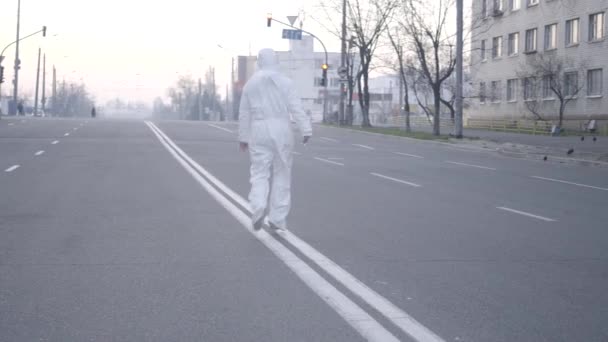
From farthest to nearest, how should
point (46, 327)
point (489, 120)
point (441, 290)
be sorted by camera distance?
point (489, 120)
point (441, 290)
point (46, 327)

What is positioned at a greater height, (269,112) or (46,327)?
(269,112)

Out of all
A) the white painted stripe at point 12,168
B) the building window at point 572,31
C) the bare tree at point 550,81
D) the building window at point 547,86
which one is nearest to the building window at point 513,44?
the bare tree at point 550,81

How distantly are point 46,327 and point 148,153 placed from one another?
58.4 feet

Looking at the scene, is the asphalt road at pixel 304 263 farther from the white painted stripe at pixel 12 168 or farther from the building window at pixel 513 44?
the building window at pixel 513 44

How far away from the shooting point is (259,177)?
845 centimetres

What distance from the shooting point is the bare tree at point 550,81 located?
4691 centimetres

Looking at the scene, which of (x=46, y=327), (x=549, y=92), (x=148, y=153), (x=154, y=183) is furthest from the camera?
(x=549, y=92)

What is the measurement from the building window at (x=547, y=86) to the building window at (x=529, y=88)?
72 centimetres

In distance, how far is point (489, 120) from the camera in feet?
189

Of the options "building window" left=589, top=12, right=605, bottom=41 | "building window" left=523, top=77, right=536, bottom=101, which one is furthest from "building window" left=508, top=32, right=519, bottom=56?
"building window" left=589, top=12, right=605, bottom=41

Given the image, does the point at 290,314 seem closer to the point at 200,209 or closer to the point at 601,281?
the point at 601,281

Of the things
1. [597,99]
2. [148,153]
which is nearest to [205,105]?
[597,99]

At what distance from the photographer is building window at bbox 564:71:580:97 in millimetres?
47625

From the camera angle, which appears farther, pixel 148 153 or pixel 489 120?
pixel 489 120
